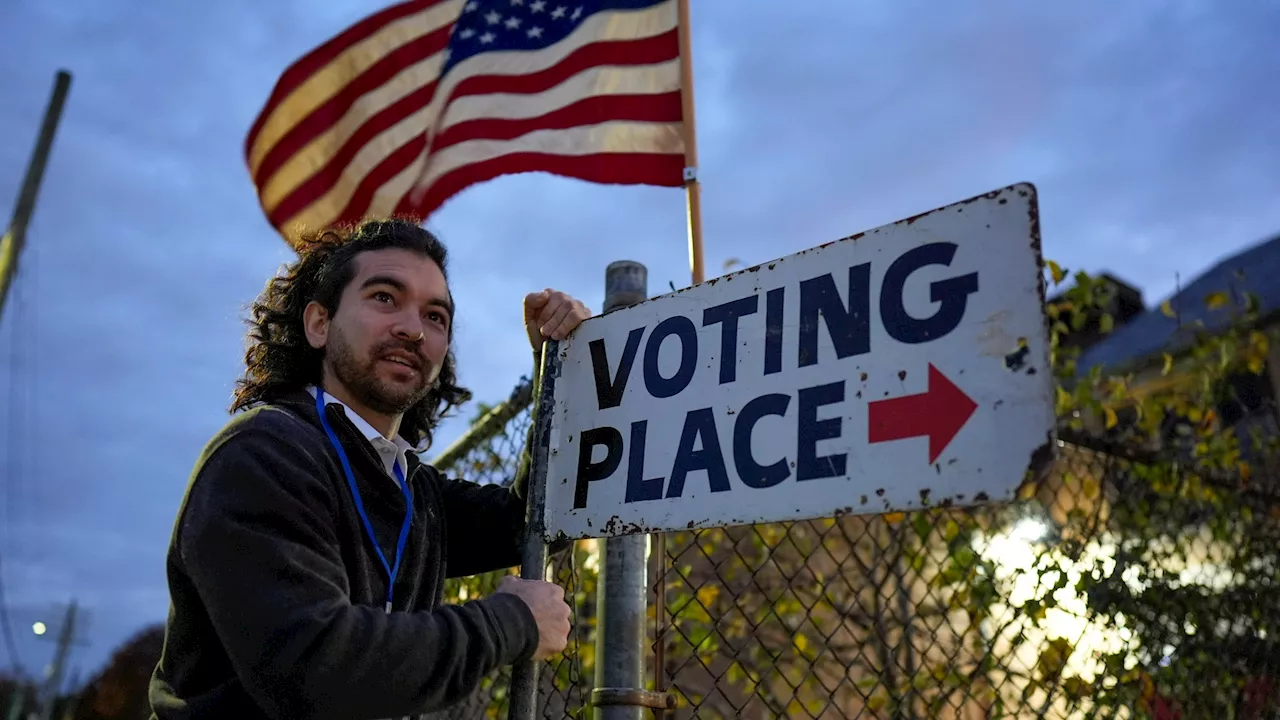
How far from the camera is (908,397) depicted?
128cm

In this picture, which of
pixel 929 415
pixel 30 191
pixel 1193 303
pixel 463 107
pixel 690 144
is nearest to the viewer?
pixel 929 415

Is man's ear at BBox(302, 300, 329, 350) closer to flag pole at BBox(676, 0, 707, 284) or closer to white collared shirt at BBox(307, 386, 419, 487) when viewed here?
white collared shirt at BBox(307, 386, 419, 487)

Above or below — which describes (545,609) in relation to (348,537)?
below

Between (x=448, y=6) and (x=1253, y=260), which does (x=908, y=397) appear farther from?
(x=1253, y=260)

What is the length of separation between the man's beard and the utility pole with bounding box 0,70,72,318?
397 inches

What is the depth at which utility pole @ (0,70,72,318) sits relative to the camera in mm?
9828

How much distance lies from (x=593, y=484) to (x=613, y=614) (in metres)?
0.27

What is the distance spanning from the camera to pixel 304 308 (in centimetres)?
228

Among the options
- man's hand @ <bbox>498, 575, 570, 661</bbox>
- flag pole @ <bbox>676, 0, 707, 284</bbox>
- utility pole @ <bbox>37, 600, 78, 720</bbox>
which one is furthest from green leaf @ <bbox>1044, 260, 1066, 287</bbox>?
utility pole @ <bbox>37, 600, 78, 720</bbox>

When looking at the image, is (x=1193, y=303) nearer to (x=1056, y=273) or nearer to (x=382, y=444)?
(x=1056, y=273)

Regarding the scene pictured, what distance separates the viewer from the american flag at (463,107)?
327 centimetres

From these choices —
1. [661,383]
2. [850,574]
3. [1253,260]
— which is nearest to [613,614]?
[661,383]

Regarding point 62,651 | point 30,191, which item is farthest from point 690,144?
point 62,651

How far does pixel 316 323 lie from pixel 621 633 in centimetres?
107
